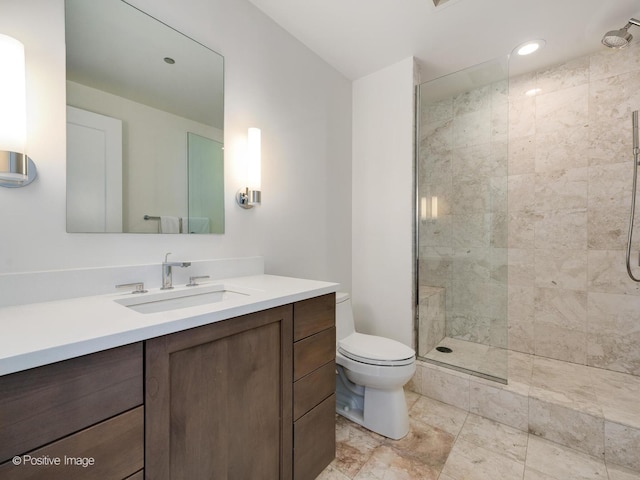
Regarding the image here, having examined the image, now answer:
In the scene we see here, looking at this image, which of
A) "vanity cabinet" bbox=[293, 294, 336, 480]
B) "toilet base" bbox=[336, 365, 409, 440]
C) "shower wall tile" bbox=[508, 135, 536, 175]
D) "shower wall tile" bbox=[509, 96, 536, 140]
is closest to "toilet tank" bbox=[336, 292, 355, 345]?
"toilet base" bbox=[336, 365, 409, 440]

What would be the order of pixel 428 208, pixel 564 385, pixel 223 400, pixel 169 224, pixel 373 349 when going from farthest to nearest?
pixel 428 208 → pixel 564 385 → pixel 373 349 → pixel 169 224 → pixel 223 400

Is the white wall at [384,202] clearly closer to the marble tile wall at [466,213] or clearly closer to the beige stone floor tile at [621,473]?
the marble tile wall at [466,213]

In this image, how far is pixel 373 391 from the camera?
1685mm

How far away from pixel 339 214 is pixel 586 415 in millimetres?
1865

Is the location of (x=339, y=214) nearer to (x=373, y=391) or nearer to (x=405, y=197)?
(x=405, y=197)

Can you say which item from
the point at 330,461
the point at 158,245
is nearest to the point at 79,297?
the point at 158,245

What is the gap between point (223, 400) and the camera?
880mm

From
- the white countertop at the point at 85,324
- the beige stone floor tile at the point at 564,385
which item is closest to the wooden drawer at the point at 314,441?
the white countertop at the point at 85,324

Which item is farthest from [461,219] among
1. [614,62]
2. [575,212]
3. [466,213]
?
[614,62]

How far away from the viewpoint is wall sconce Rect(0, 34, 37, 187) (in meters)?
0.87

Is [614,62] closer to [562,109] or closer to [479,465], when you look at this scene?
[562,109]

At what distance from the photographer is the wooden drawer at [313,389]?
3.72 ft

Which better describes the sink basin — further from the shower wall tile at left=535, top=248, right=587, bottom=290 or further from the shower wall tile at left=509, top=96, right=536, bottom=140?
the shower wall tile at left=509, top=96, right=536, bottom=140

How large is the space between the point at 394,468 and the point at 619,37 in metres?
2.77
